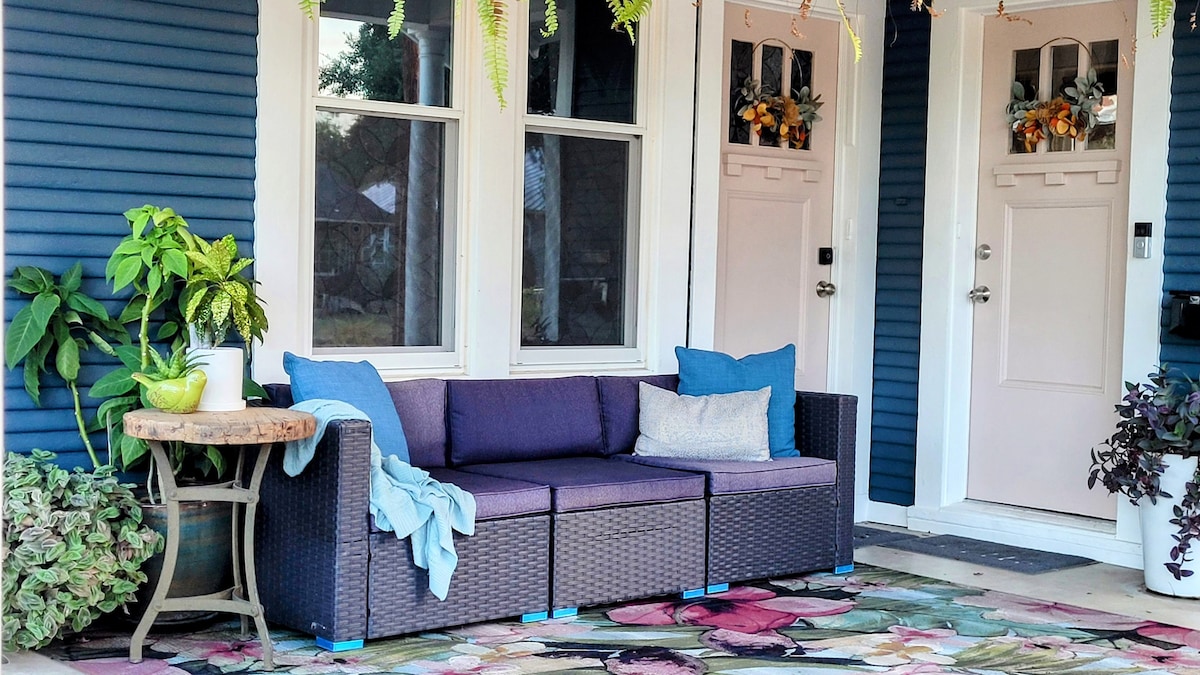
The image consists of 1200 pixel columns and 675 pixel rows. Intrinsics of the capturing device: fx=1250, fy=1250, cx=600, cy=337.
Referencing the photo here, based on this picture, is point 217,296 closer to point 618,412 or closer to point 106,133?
point 106,133

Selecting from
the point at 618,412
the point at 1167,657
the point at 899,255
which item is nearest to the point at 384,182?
the point at 618,412

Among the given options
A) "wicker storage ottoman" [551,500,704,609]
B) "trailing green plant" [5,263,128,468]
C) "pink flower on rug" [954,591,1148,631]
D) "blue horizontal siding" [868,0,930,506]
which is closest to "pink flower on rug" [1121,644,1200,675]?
"pink flower on rug" [954,591,1148,631]

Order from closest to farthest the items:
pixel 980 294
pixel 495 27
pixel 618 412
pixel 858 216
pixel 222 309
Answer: pixel 495 27 → pixel 222 309 → pixel 618 412 → pixel 980 294 → pixel 858 216

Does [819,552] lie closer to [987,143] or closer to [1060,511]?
[1060,511]

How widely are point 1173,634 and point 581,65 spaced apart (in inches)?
119

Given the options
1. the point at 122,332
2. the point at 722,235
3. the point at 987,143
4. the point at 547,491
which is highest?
the point at 987,143

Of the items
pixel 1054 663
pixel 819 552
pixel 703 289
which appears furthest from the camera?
pixel 703 289

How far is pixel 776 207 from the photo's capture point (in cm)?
589

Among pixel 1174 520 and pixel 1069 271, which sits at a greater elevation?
pixel 1069 271

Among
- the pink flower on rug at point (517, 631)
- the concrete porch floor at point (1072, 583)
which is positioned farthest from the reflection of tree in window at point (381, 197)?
the concrete porch floor at point (1072, 583)

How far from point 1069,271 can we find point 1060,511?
1058 millimetres

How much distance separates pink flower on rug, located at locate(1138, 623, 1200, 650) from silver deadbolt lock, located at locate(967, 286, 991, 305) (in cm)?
194

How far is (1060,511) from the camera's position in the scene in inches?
217

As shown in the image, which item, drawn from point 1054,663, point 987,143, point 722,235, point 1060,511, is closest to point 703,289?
point 722,235
